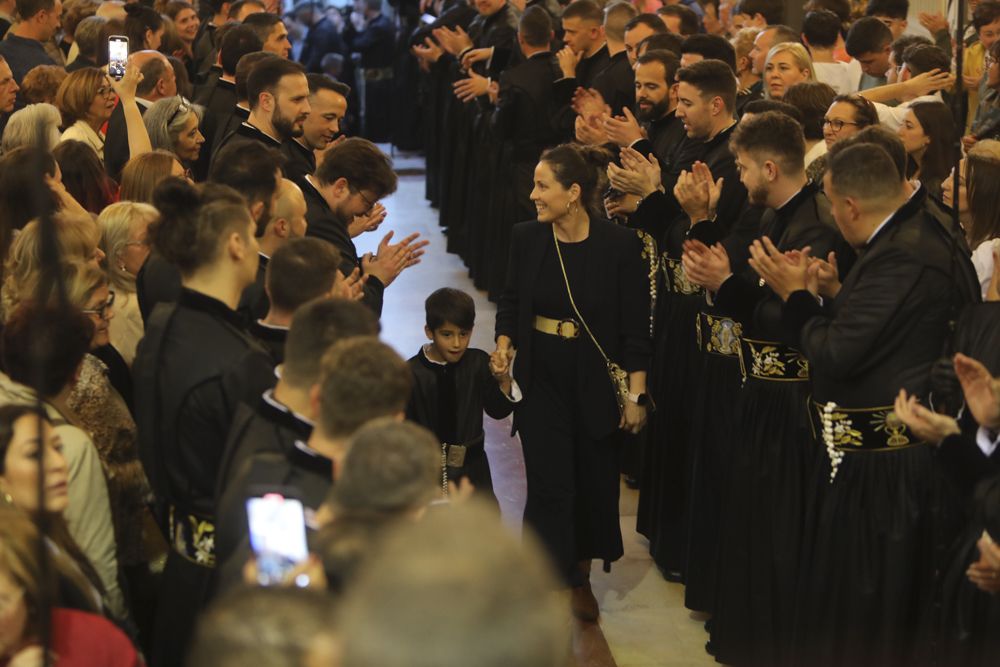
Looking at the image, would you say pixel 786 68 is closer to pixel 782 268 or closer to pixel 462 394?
pixel 782 268

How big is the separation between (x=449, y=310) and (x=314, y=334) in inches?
70.4

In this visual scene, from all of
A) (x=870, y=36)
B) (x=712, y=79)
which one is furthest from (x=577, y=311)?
(x=870, y=36)

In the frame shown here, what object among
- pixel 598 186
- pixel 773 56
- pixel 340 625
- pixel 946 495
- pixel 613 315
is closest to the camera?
pixel 340 625

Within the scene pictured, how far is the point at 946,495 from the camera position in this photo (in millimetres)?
4586

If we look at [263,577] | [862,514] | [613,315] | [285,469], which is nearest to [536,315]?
[613,315]

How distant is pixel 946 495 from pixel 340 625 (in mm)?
3116

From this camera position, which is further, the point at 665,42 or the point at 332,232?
the point at 665,42

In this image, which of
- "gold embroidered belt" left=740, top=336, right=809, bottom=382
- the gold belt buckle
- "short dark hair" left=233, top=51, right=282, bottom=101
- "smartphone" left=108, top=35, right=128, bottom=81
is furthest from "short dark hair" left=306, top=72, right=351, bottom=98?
"gold embroidered belt" left=740, top=336, right=809, bottom=382

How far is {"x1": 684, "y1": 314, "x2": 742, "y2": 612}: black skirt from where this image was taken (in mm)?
5613

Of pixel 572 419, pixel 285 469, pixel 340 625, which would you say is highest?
pixel 340 625

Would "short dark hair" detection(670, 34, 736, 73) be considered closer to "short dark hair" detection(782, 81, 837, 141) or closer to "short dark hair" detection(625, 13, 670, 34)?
"short dark hair" detection(782, 81, 837, 141)

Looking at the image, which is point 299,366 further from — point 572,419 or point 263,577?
point 572,419

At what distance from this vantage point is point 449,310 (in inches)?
207

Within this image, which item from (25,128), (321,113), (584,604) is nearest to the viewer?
(584,604)
